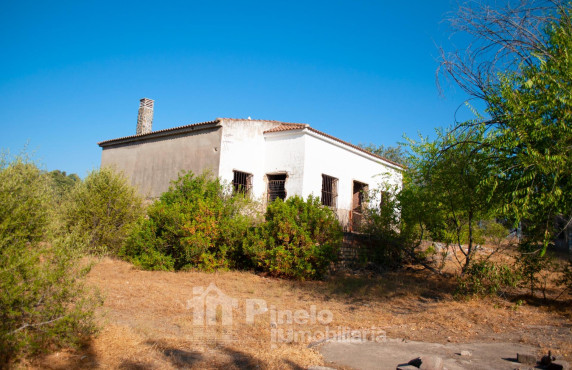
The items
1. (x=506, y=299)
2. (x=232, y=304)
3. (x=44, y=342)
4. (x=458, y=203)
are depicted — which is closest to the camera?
A: (x=44, y=342)

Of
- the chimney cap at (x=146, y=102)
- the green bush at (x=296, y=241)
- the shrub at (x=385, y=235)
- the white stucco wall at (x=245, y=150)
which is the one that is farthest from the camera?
the chimney cap at (x=146, y=102)

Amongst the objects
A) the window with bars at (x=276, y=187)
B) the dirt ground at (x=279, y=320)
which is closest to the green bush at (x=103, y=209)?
the dirt ground at (x=279, y=320)

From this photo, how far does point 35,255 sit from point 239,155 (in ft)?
37.6

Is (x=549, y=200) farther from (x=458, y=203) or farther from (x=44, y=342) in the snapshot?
(x=44, y=342)

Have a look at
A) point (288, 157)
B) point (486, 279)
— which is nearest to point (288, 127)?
point (288, 157)

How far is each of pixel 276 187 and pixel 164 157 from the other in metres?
4.96

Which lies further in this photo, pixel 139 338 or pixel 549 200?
pixel 549 200

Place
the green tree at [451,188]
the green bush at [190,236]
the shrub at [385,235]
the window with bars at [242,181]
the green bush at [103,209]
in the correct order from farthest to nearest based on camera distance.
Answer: the window with bars at [242,181] → the green bush at [103,209] → the shrub at [385,235] → the green bush at [190,236] → the green tree at [451,188]

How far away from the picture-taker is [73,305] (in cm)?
512

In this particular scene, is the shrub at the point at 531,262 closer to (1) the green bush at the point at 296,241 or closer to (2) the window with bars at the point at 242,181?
(1) the green bush at the point at 296,241

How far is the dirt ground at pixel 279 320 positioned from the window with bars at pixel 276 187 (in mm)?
5097

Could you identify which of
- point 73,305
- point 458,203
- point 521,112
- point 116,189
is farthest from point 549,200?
point 116,189

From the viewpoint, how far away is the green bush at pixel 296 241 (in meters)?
11.4

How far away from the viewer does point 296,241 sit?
11586 millimetres
